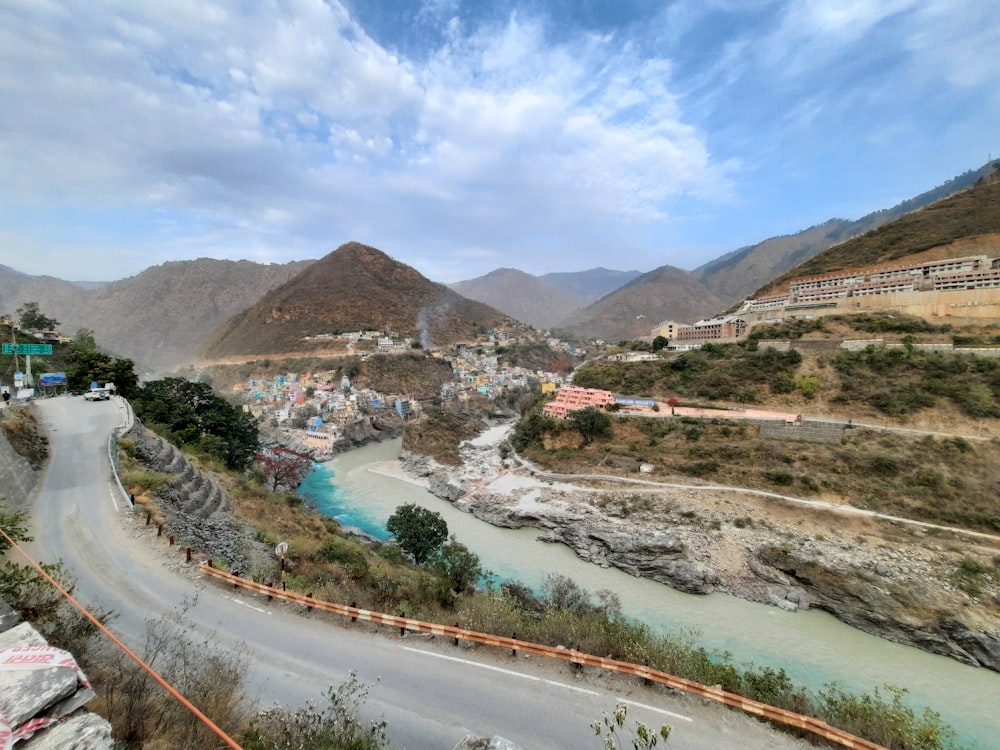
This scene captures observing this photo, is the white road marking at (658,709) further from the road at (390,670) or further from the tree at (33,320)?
Answer: the tree at (33,320)

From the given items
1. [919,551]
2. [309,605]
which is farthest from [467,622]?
[919,551]

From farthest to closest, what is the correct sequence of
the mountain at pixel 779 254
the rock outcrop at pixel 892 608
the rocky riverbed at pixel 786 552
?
the mountain at pixel 779 254 < the rocky riverbed at pixel 786 552 < the rock outcrop at pixel 892 608

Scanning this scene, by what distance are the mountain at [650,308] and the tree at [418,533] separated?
11488cm

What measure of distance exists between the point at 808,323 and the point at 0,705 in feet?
134

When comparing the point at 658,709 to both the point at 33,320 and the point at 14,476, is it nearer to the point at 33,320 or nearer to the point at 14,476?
the point at 14,476

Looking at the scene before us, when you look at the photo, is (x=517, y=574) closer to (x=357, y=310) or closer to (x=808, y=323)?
(x=808, y=323)

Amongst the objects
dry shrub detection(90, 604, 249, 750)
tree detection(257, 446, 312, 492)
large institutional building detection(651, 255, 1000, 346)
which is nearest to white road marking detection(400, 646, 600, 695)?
dry shrub detection(90, 604, 249, 750)

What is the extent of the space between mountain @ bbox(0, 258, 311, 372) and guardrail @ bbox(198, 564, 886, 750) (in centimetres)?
10677

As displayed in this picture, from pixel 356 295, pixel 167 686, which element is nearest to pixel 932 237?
pixel 167 686

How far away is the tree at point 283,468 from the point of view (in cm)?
2433

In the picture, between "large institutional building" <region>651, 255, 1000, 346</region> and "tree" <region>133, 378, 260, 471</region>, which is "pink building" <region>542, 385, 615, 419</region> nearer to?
"large institutional building" <region>651, 255, 1000, 346</region>

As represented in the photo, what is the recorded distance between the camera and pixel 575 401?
3091cm

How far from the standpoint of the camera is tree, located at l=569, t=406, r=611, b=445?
26062mm

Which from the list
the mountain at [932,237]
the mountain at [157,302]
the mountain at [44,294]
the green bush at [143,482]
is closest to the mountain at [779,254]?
the mountain at [932,237]
